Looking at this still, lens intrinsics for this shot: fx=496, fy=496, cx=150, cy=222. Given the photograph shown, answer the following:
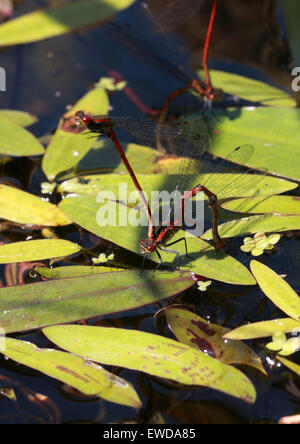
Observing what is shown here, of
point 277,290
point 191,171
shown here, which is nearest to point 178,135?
point 191,171

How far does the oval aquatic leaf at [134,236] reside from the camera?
2.60 m

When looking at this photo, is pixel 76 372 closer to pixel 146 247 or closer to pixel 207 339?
pixel 207 339

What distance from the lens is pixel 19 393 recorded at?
2400 mm

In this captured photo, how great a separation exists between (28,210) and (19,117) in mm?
1148

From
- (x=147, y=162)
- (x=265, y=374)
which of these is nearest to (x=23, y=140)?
(x=147, y=162)

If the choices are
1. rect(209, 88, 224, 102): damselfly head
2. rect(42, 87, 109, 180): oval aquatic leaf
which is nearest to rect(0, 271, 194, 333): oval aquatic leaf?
rect(42, 87, 109, 180): oval aquatic leaf

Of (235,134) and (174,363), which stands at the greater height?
(235,134)

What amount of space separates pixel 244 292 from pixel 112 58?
2771mm

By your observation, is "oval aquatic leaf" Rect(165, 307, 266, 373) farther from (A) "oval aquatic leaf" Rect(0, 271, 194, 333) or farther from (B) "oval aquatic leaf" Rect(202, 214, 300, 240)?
(B) "oval aquatic leaf" Rect(202, 214, 300, 240)

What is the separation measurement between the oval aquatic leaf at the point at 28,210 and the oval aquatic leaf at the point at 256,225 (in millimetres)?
937

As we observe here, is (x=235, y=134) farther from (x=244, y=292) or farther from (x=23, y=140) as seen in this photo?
(x=23, y=140)

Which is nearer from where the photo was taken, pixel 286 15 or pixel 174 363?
pixel 174 363

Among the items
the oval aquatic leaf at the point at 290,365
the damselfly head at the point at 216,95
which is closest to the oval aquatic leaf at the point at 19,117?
the damselfly head at the point at 216,95

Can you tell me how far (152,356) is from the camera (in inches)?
90.4
